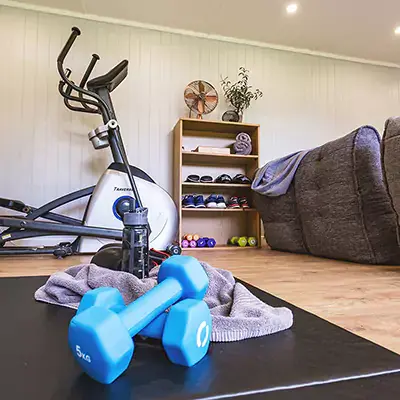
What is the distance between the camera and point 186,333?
53 cm

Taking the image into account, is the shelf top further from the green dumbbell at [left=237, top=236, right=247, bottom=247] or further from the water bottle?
the water bottle

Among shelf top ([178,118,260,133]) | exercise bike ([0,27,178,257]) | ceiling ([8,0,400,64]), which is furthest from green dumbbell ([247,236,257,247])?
ceiling ([8,0,400,64])

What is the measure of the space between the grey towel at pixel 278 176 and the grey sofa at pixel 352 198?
0.05 m

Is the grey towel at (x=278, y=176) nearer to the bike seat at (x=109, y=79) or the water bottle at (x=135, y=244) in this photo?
the bike seat at (x=109, y=79)

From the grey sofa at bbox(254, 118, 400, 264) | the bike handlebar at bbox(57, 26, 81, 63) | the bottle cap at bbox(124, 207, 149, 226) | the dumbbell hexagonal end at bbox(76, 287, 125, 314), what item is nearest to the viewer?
the dumbbell hexagonal end at bbox(76, 287, 125, 314)

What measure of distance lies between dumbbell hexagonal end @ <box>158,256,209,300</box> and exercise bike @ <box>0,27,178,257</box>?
1.60m

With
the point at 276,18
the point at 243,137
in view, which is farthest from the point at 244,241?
the point at 276,18

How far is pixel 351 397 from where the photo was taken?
0.47m

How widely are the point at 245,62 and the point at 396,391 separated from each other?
3558 millimetres

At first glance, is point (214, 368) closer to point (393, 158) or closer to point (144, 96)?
point (393, 158)

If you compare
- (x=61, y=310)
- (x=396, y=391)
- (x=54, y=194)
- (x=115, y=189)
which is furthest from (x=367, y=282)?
(x=54, y=194)

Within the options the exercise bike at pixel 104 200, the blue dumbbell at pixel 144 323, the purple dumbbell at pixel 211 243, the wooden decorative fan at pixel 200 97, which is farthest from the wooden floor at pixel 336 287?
the wooden decorative fan at pixel 200 97

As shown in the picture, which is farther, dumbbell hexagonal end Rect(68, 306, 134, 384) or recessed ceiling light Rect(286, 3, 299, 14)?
recessed ceiling light Rect(286, 3, 299, 14)

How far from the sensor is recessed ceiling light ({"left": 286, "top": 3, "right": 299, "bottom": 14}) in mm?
2984
